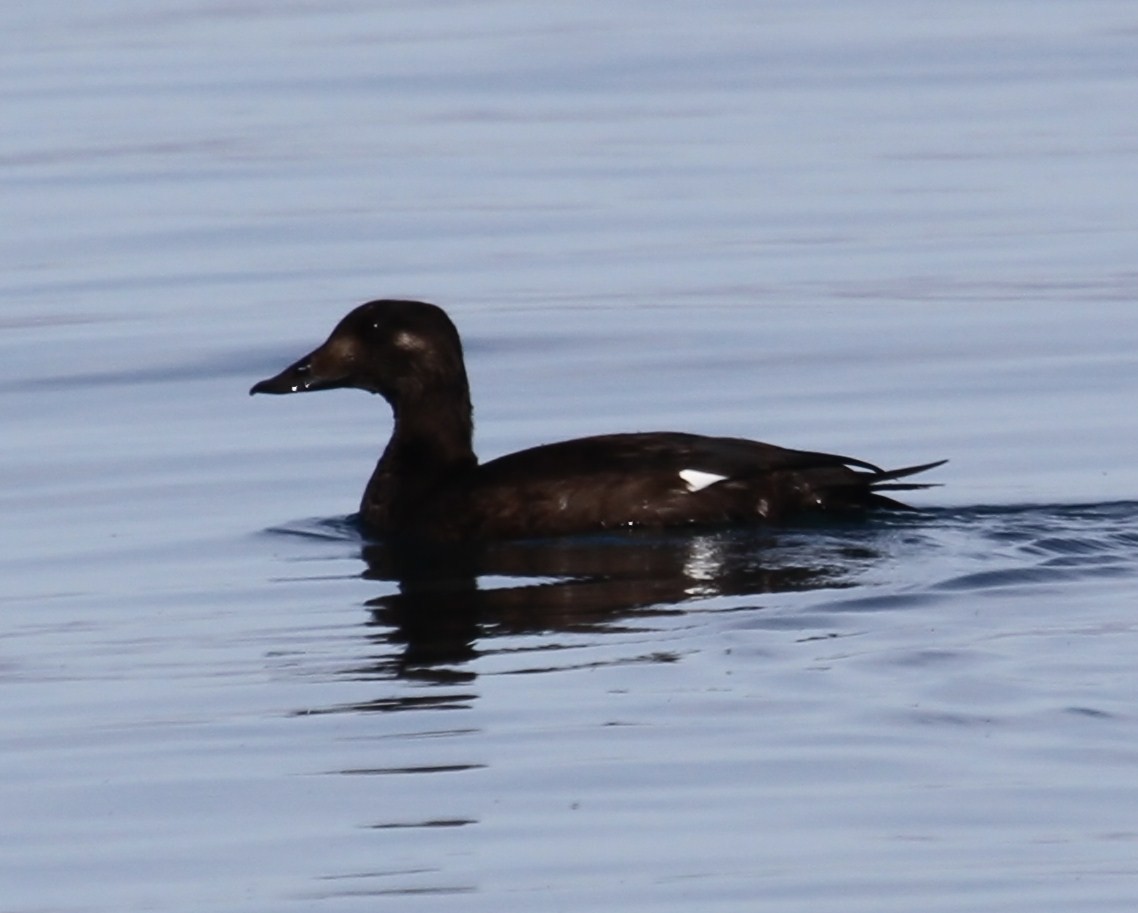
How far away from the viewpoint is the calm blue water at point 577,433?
7156mm

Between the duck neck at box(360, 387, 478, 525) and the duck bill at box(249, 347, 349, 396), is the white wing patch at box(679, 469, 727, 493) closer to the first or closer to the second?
the duck neck at box(360, 387, 478, 525)

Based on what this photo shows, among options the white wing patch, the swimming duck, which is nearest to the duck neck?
the swimming duck

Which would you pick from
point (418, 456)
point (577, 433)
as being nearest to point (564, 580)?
point (418, 456)

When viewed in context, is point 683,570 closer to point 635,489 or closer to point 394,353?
point 635,489

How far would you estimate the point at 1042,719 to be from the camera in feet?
25.7

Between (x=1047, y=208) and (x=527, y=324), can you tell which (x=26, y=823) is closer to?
(x=527, y=324)

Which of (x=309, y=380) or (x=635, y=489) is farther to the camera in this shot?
(x=309, y=380)

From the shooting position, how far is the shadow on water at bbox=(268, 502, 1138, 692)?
945 centimetres

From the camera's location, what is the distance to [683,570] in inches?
403

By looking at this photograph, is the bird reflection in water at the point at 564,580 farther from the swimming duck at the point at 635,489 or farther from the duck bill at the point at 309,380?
the duck bill at the point at 309,380

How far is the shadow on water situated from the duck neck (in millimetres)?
170

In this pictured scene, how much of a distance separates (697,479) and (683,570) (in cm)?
62

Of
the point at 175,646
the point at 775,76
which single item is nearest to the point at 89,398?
the point at 175,646

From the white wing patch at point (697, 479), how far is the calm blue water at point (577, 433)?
0.18 meters
